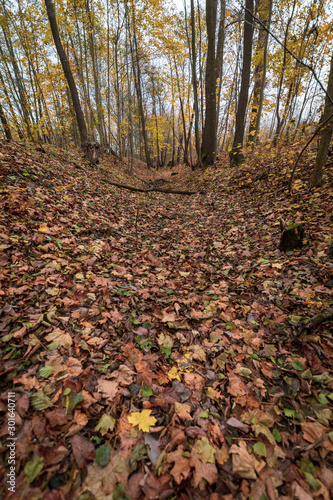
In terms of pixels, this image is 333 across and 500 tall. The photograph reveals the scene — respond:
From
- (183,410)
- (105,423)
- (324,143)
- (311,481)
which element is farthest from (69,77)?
(311,481)

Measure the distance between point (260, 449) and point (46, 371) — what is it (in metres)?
1.67

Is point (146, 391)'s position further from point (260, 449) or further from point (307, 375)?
point (307, 375)

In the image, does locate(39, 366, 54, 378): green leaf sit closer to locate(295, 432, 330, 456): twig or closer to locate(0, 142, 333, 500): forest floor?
locate(0, 142, 333, 500): forest floor

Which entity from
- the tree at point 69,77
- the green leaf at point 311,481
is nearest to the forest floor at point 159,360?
the green leaf at point 311,481

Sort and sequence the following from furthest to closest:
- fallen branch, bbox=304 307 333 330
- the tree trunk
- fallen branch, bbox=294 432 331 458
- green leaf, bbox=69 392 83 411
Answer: the tree trunk → fallen branch, bbox=304 307 333 330 → green leaf, bbox=69 392 83 411 → fallen branch, bbox=294 432 331 458

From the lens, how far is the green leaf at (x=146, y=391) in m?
1.70

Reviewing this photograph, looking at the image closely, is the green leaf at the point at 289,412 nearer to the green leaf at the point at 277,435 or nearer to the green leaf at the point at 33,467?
the green leaf at the point at 277,435

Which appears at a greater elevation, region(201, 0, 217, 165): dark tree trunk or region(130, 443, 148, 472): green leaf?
region(201, 0, 217, 165): dark tree trunk

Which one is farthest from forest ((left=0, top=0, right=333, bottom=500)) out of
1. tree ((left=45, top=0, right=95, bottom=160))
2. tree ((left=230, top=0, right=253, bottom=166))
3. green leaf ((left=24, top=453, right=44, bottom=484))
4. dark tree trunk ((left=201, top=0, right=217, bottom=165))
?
dark tree trunk ((left=201, top=0, right=217, bottom=165))

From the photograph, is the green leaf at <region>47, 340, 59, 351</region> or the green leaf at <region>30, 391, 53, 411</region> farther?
the green leaf at <region>47, 340, 59, 351</region>

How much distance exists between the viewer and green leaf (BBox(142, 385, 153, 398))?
1.70 metres

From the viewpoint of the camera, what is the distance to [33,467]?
1.19m

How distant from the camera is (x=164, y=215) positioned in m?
6.35

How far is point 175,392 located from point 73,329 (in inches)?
45.1
